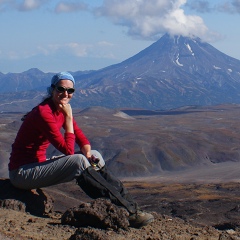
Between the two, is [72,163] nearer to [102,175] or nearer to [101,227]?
[102,175]

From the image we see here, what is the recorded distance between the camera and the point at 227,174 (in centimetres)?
4709

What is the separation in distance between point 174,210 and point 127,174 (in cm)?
3036

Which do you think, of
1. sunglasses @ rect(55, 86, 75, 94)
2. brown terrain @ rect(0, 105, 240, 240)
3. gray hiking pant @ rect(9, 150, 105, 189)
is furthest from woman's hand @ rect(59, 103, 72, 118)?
brown terrain @ rect(0, 105, 240, 240)

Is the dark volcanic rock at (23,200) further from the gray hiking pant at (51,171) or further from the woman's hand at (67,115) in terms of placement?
the woman's hand at (67,115)

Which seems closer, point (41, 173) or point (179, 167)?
point (41, 173)

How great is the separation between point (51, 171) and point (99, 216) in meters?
0.98

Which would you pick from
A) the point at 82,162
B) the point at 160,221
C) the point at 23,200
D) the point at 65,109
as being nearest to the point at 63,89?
the point at 65,109

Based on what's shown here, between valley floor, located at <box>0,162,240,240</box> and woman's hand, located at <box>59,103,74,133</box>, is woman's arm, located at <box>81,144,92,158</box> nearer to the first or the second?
woman's hand, located at <box>59,103,74,133</box>

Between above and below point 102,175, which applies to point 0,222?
below

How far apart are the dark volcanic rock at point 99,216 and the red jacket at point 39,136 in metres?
0.83

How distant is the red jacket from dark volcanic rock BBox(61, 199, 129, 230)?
832 mm

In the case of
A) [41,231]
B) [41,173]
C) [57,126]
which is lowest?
[41,231]

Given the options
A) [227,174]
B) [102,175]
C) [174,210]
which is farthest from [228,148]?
[102,175]

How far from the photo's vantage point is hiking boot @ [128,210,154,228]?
6836 mm
